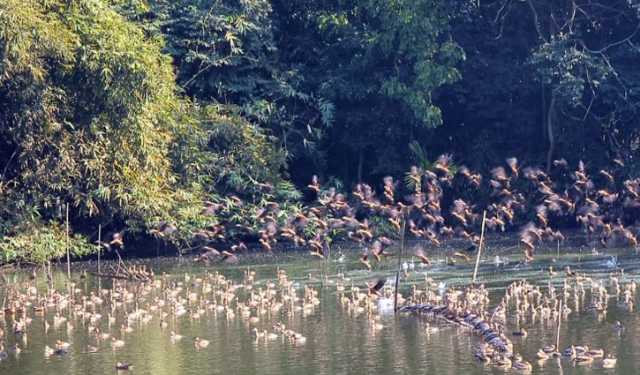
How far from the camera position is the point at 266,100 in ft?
101

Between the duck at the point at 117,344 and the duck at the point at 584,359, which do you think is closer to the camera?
the duck at the point at 584,359

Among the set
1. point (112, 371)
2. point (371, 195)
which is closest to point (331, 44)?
point (371, 195)

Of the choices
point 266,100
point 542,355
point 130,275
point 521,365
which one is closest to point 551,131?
point 266,100

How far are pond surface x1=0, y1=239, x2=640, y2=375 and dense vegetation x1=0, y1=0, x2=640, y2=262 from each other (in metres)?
2.19

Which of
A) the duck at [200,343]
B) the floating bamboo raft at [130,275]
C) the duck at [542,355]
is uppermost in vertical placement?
the floating bamboo raft at [130,275]

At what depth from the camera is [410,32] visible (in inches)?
1163

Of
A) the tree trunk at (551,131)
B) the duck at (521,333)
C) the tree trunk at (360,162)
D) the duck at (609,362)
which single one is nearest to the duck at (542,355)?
the duck at (609,362)

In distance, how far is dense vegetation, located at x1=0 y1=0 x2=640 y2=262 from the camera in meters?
24.9

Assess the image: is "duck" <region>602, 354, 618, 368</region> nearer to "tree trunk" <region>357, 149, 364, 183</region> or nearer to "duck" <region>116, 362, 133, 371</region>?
"duck" <region>116, 362, 133, 371</region>

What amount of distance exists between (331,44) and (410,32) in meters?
2.83

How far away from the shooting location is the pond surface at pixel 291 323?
15.2 meters

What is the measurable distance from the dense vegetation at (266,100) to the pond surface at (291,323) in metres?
2.19

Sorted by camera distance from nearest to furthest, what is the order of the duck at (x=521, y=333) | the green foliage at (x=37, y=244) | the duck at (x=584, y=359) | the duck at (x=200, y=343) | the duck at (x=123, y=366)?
the duck at (x=584, y=359)
the duck at (x=123, y=366)
the duck at (x=521, y=333)
the duck at (x=200, y=343)
the green foliage at (x=37, y=244)

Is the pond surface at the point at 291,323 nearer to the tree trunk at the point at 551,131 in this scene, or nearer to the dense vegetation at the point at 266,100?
the dense vegetation at the point at 266,100
